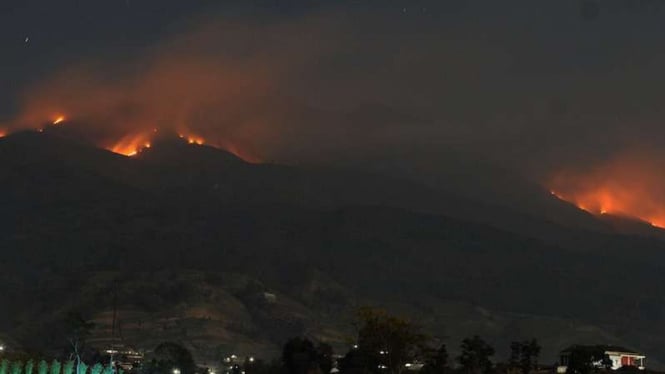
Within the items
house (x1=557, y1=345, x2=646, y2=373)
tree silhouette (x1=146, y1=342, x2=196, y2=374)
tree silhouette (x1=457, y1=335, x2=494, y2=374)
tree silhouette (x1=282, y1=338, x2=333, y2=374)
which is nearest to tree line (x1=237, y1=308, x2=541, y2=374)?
tree silhouette (x1=457, y1=335, x2=494, y2=374)

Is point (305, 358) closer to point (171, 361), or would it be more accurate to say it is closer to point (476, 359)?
point (476, 359)

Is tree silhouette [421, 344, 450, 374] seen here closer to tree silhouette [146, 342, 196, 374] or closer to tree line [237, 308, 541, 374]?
tree line [237, 308, 541, 374]

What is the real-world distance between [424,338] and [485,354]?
10.2 meters

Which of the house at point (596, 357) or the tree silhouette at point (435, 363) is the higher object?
the house at point (596, 357)

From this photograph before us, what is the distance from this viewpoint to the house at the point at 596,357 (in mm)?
132288

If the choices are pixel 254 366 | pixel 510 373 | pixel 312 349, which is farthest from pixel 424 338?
pixel 254 366

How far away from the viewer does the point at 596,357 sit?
145125 millimetres

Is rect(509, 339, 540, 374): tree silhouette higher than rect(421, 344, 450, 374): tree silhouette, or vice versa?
rect(509, 339, 540, 374): tree silhouette

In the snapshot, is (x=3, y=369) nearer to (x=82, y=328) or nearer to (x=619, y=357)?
(x=82, y=328)

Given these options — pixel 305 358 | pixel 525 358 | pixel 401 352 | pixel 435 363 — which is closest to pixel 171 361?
pixel 305 358

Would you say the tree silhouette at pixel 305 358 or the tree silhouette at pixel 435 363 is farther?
the tree silhouette at pixel 305 358

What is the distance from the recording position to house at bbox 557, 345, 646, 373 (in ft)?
434

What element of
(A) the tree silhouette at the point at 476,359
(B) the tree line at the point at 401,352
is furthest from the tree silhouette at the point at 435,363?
(A) the tree silhouette at the point at 476,359

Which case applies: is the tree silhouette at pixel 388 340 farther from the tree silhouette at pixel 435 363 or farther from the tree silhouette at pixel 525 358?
the tree silhouette at pixel 525 358
